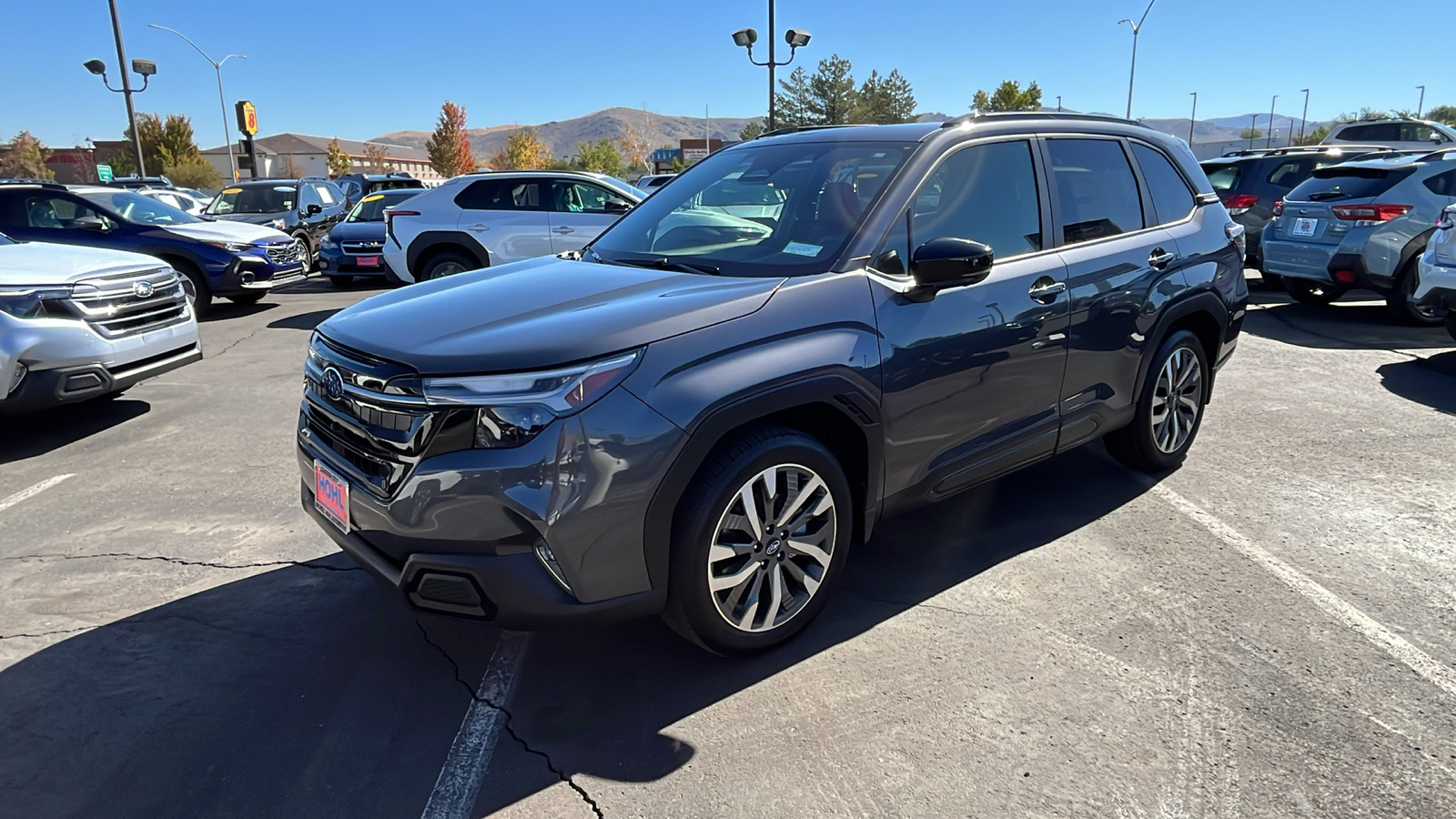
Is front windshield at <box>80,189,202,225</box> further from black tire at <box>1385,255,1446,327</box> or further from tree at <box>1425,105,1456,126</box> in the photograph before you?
tree at <box>1425,105,1456,126</box>

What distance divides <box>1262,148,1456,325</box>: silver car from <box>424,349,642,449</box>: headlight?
30.3 ft

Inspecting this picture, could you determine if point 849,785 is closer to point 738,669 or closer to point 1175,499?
point 738,669

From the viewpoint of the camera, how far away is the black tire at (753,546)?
2799 millimetres

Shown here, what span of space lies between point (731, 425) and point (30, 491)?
4.42 m

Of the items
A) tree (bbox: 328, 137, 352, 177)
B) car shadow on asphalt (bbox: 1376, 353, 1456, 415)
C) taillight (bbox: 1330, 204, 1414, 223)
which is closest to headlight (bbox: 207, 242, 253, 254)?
car shadow on asphalt (bbox: 1376, 353, 1456, 415)

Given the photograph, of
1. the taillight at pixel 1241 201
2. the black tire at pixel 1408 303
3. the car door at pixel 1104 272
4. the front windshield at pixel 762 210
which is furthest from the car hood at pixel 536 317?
the taillight at pixel 1241 201

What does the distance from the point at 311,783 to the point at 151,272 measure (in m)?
5.21

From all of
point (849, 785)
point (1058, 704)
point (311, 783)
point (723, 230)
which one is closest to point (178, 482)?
point (311, 783)

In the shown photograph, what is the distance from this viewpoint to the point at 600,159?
82250 millimetres

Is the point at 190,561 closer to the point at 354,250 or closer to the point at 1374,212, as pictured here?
the point at 1374,212

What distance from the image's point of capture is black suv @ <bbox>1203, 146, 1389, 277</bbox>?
12.0 meters

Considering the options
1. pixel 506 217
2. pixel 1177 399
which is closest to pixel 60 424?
pixel 506 217

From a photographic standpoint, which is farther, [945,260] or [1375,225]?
[1375,225]

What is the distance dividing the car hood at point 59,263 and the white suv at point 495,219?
423 cm
